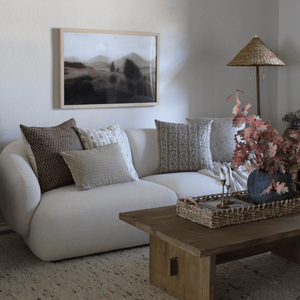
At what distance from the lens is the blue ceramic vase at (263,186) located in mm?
2357

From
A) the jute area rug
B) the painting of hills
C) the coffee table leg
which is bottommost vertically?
the jute area rug

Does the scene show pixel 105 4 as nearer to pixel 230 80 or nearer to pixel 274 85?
pixel 230 80

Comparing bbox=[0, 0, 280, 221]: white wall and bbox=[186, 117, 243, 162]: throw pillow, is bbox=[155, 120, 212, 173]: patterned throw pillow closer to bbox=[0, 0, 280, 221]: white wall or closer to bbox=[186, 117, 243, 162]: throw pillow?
bbox=[186, 117, 243, 162]: throw pillow

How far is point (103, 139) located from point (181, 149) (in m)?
0.74

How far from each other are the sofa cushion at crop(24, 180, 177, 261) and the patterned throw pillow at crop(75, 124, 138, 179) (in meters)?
0.41

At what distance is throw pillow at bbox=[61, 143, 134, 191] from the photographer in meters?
2.96

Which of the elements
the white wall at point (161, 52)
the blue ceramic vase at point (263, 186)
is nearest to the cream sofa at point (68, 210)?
the white wall at point (161, 52)

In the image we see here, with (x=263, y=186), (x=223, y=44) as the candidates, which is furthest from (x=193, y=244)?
(x=223, y=44)

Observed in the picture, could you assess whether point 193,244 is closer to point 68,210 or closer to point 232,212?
point 232,212

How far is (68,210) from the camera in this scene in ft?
8.78

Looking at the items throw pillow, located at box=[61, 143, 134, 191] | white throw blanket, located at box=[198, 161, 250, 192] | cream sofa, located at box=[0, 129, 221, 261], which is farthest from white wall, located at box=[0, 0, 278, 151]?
white throw blanket, located at box=[198, 161, 250, 192]

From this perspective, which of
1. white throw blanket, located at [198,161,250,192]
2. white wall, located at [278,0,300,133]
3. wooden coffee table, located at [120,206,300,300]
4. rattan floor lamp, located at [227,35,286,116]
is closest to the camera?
wooden coffee table, located at [120,206,300,300]

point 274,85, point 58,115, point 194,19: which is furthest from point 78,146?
point 274,85

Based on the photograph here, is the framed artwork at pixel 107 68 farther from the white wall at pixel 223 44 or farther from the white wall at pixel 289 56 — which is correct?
the white wall at pixel 289 56
